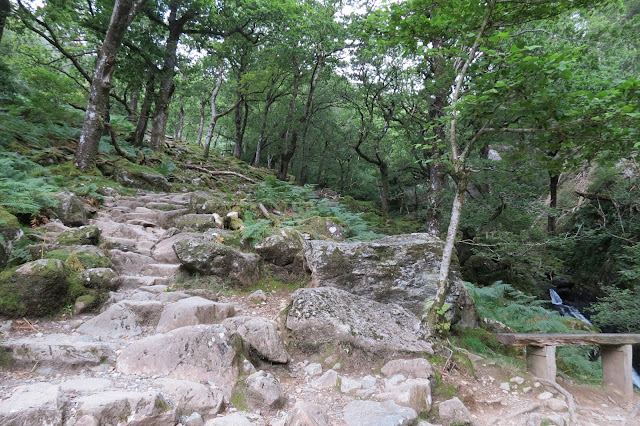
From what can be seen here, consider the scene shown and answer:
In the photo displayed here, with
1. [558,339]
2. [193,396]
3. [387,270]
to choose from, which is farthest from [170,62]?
[558,339]

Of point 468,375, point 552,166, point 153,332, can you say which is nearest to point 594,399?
point 468,375

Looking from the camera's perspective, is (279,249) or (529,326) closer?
(279,249)

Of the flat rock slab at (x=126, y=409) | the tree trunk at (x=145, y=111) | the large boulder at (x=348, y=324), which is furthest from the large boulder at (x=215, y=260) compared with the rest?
the tree trunk at (x=145, y=111)

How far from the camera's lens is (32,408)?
206 centimetres

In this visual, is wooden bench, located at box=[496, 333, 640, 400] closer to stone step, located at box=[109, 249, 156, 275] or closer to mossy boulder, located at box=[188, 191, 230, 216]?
stone step, located at box=[109, 249, 156, 275]

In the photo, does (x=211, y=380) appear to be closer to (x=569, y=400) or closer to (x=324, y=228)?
(x=569, y=400)

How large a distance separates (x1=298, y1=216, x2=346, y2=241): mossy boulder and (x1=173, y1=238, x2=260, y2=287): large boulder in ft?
5.72

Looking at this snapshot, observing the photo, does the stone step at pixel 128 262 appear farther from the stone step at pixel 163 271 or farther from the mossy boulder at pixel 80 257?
the mossy boulder at pixel 80 257

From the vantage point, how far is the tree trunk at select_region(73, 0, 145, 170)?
366 inches

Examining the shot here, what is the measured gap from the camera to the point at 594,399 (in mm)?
4367

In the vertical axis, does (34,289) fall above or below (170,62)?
below

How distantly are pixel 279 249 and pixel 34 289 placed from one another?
3.52 metres

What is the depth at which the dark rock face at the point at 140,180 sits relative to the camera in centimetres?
1040

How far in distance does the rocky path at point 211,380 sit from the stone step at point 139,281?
95 mm
